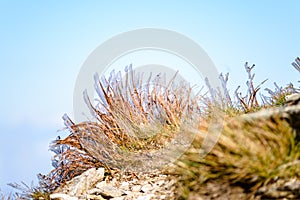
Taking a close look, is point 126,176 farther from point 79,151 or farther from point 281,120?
point 281,120

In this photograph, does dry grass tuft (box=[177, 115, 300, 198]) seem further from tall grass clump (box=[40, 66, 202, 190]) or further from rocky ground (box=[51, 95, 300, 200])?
tall grass clump (box=[40, 66, 202, 190])

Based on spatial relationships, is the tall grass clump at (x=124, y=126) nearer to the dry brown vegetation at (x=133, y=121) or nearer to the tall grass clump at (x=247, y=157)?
the dry brown vegetation at (x=133, y=121)

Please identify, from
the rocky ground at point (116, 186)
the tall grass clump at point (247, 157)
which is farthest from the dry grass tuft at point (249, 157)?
the rocky ground at point (116, 186)

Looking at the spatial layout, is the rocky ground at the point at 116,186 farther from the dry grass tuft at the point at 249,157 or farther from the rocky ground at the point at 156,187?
the dry grass tuft at the point at 249,157

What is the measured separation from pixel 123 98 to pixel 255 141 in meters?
2.32

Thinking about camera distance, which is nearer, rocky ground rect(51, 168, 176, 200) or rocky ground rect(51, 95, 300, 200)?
rocky ground rect(51, 95, 300, 200)

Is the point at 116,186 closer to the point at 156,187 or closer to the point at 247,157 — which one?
the point at 156,187

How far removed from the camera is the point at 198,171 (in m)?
2.57

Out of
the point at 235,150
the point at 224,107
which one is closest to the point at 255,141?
the point at 235,150

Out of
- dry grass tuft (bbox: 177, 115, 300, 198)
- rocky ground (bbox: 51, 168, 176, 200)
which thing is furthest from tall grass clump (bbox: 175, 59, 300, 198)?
rocky ground (bbox: 51, 168, 176, 200)

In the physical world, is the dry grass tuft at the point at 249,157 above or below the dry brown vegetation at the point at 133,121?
below

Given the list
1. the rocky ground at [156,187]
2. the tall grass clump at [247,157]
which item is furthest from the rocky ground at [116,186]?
the tall grass clump at [247,157]

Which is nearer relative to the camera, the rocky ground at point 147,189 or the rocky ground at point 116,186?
the rocky ground at point 147,189

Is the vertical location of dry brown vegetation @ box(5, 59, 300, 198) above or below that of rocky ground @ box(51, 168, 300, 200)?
above
